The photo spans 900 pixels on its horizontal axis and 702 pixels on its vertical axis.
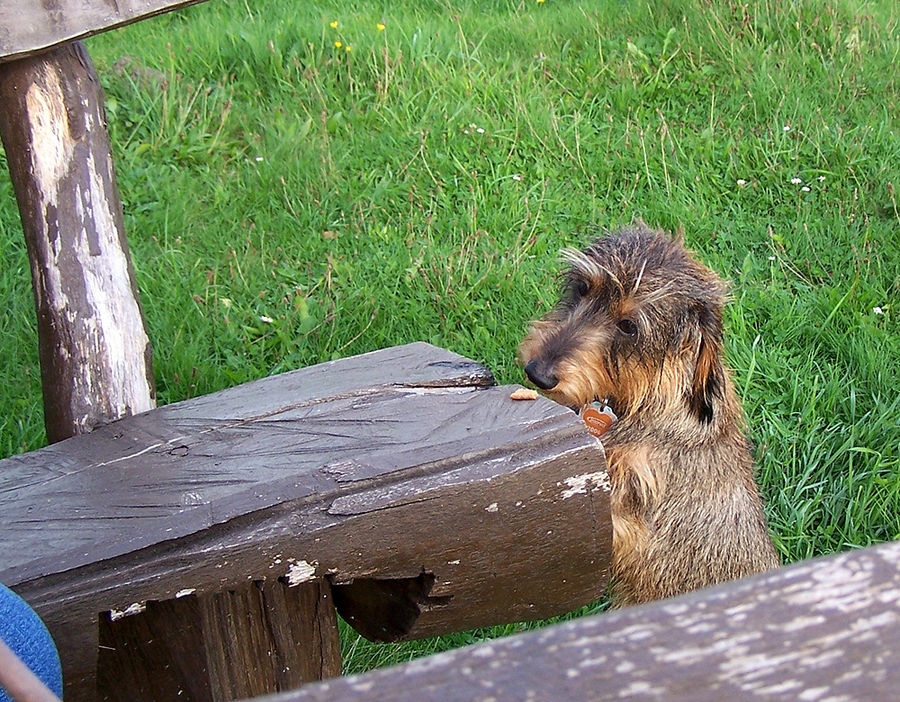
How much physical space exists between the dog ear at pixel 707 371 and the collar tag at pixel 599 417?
0.25 metres

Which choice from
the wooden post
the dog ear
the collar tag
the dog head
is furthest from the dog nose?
the wooden post

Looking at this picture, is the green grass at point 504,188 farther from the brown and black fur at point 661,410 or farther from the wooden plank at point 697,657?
the wooden plank at point 697,657

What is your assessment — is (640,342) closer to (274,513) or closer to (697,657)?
(274,513)

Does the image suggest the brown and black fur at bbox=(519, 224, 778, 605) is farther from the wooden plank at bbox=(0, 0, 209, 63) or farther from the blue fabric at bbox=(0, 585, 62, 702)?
the blue fabric at bbox=(0, 585, 62, 702)

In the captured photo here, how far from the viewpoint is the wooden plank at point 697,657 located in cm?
63

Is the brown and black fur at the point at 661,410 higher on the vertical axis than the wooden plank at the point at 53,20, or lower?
lower

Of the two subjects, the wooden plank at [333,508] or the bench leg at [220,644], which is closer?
the wooden plank at [333,508]

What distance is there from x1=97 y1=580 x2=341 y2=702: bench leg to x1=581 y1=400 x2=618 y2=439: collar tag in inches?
43.6

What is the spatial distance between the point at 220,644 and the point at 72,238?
47.2 inches

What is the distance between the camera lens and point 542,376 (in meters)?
2.74

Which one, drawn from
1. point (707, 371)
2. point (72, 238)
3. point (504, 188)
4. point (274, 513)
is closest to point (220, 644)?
point (274, 513)

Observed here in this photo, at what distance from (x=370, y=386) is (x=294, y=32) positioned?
12.3 ft

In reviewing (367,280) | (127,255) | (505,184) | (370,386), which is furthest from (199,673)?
(505,184)

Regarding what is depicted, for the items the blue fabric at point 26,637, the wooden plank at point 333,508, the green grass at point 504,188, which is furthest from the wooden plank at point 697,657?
the green grass at point 504,188
